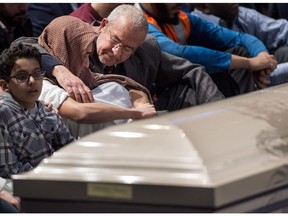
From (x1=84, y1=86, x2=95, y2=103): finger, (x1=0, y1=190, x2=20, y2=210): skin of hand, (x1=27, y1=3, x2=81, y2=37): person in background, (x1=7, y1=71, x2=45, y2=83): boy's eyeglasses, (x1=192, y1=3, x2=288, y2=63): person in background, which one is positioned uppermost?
(x1=7, y1=71, x2=45, y2=83): boy's eyeglasses

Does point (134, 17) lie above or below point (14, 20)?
above

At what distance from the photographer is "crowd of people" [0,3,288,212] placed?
12.5 ft

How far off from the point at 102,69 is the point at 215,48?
5.36 feet

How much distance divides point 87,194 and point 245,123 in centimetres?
47

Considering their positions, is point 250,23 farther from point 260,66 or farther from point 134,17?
point 134,17

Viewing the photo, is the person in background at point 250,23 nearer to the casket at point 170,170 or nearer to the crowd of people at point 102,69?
the crowd of people at point 102,69

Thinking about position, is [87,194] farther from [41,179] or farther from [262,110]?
[262,110]

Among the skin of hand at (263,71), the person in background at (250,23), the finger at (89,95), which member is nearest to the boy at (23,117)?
the finger at (89,95)

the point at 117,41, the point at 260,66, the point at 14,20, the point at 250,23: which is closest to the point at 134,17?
the point at 117,41

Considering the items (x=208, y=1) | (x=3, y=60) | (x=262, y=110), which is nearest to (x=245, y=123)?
(x=262, y=110)

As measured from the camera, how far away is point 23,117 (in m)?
3.81

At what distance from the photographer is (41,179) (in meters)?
2.50

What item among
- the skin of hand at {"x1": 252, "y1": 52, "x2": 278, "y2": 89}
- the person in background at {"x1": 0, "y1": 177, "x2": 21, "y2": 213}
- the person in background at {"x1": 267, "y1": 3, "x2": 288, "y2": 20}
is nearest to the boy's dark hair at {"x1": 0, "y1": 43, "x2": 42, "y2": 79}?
the person in background at {"x1": 0, "y1": 177, "x2": 21, "y2": 213}

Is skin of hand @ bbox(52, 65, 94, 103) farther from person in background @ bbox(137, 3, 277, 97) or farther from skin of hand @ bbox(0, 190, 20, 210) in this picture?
person in background @ bbox(137, 3, 277, 97)
